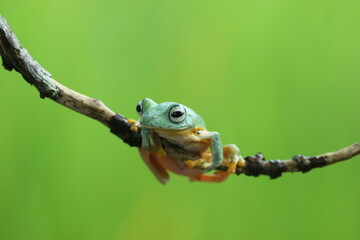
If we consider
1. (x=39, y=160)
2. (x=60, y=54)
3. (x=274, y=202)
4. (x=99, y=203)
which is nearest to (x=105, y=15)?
(x=60, y=54)

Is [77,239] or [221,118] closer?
[77,239]

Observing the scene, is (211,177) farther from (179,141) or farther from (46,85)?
(46,85)

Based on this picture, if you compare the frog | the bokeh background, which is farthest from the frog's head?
the bokeh background

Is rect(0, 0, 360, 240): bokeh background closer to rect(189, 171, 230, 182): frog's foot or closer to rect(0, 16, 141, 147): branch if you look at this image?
rect(189, 171, 230, 182): frog's foot

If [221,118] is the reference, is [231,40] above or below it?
above

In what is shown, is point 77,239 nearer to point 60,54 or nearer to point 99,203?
point 99,203

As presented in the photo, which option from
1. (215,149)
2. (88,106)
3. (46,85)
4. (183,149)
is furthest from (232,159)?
(46,85)
